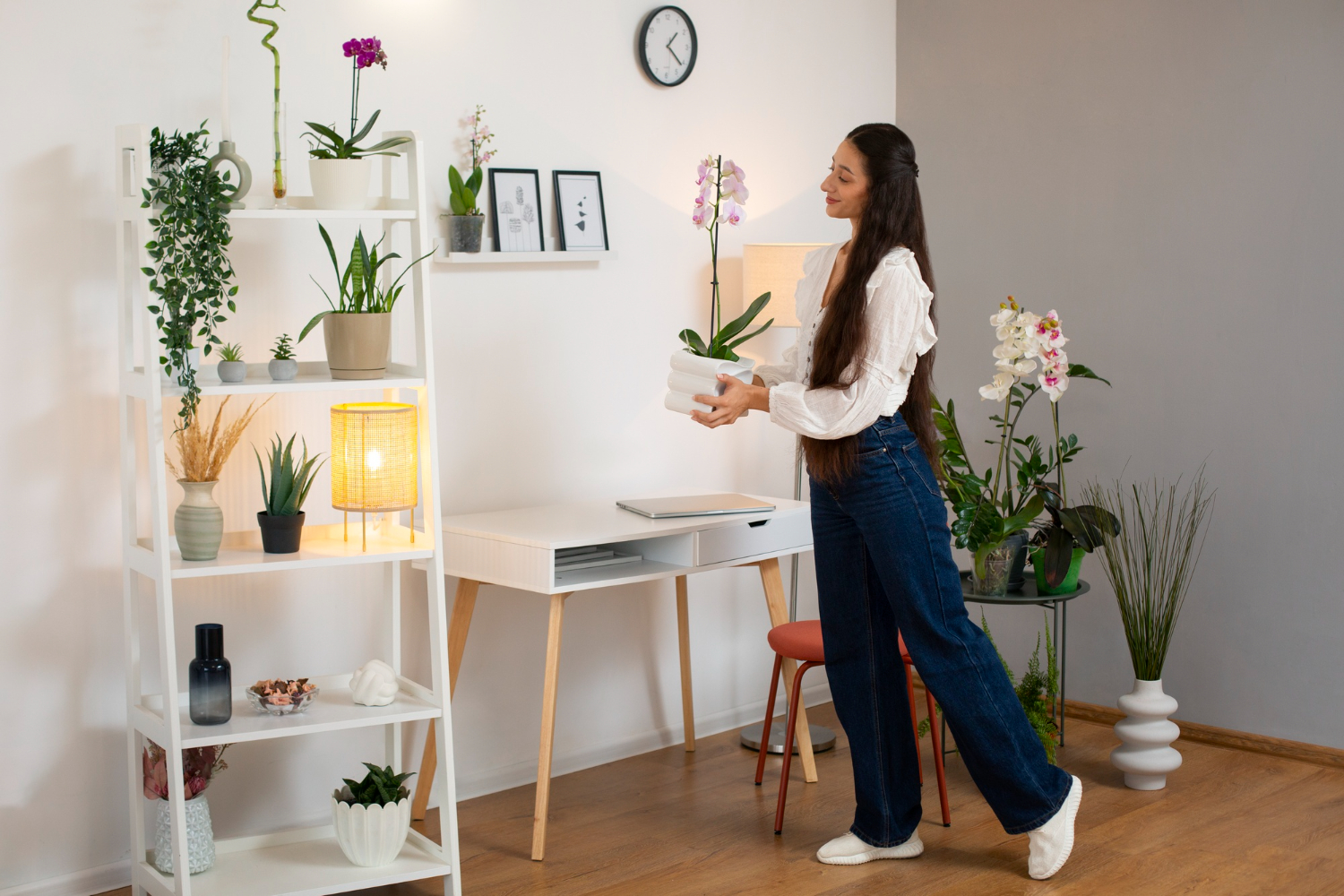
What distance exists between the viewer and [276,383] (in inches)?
92.4

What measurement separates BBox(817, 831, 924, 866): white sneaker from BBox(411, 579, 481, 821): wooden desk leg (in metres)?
0.93

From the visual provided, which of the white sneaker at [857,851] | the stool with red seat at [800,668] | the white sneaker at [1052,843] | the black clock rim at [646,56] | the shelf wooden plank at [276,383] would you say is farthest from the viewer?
the black clock rim at [646,56]

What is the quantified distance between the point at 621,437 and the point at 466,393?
54 cm

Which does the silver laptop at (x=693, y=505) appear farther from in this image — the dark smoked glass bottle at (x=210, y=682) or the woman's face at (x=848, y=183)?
the dark smoked glass bottle at (x=210, y=682)

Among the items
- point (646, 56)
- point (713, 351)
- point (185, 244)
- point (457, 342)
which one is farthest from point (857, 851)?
point (646, 56)

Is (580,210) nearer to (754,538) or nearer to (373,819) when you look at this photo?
(754,538)

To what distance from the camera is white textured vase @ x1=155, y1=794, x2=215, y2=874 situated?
7.84 ft

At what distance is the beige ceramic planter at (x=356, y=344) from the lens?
2.40 metres

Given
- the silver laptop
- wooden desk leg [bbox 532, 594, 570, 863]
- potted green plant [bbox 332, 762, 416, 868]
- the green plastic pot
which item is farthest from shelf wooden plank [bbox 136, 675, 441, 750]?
the green plastic pot

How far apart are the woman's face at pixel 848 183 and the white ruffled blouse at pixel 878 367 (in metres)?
0.13

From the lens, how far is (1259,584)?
3432 millimetres

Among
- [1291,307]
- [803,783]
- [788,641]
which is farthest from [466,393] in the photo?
[1291,307]

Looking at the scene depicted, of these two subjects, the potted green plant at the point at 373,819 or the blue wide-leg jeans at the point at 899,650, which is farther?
the blue wide-leg jeans at the point at 899,650

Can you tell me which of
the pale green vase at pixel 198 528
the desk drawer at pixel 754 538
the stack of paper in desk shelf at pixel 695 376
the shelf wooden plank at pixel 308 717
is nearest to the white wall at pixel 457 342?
the shelf wooden plank at pixel 308 717
